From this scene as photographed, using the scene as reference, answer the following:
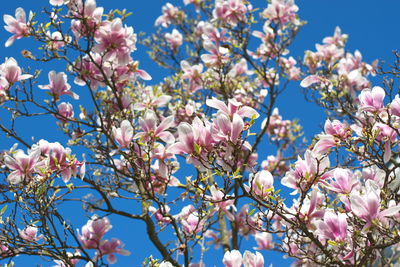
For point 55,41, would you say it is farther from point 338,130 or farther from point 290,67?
point 290,67

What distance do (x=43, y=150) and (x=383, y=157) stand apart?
7.89ft

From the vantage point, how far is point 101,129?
13.0 feet

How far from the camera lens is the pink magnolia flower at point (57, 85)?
3.77 metres

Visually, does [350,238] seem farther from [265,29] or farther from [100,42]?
[265,29]

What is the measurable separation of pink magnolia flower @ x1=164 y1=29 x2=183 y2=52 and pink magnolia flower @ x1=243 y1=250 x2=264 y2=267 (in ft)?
19.4

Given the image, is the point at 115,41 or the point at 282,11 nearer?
the point at 115,41

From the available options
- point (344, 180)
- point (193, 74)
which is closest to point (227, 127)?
point (344, 180)

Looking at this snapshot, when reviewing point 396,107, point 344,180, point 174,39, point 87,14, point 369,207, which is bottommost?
point 369,207

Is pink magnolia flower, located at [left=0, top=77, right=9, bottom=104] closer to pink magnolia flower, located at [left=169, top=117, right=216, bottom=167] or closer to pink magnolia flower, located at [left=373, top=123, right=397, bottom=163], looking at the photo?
pink magnolia flower, located at [left=169, top=117, right=216, bottom=167]

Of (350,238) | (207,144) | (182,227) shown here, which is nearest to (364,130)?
(350,238)

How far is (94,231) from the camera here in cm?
394

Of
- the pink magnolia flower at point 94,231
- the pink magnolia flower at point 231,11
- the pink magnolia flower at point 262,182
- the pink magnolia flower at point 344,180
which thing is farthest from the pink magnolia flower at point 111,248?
the pink magnolia flower at point 231,11

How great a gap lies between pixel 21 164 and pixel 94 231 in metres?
1.31

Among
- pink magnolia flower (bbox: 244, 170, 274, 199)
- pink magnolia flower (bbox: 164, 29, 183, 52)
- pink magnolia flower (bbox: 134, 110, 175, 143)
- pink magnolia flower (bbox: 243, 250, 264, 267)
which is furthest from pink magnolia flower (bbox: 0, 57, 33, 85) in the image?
pink magnolia flower (bbox: 164, 29, 183, 52)
